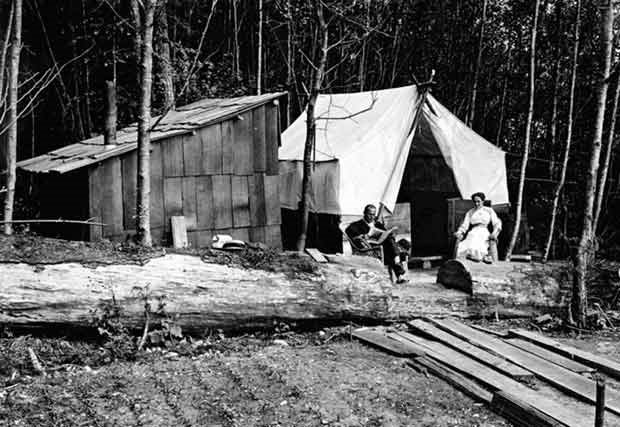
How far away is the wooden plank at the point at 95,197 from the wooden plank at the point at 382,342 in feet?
12.6

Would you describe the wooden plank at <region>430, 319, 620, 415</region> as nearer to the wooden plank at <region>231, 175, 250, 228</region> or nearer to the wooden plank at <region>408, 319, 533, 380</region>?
the wooden plank at <region>408, 319, 533, 380</region>

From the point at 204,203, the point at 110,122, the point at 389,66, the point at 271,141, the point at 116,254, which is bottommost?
the point at 116,254

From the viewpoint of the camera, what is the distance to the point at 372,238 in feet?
28.4

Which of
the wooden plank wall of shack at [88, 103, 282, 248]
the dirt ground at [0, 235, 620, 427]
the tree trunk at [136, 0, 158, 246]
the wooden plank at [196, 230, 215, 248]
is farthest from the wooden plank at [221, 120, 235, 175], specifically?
the dirt ground at [0, 235, 620, 427]

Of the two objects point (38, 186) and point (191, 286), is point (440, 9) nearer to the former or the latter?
point (38, 186)

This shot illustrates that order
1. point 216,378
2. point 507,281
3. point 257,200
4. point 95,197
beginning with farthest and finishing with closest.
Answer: point 257,200 < point 95,197 < point 507,281 < point 216,378

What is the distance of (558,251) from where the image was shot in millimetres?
14617

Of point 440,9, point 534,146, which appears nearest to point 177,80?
point 440,9

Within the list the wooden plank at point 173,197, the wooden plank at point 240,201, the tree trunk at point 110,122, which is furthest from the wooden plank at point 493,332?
the tree trunk at point 110,122

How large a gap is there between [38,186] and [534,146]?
1142cm

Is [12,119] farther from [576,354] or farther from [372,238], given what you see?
[576,354]

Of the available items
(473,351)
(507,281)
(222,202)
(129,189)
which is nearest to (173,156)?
(129,189)

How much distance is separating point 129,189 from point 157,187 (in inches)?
14.8

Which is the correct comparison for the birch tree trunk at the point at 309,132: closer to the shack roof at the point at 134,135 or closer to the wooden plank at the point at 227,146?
the shack roof at the point at 134,135
